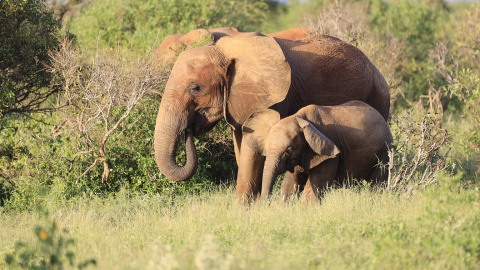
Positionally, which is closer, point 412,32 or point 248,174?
point 248,174

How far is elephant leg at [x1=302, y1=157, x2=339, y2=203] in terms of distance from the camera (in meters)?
7.81

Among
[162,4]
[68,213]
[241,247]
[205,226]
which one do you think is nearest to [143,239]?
[205,226]

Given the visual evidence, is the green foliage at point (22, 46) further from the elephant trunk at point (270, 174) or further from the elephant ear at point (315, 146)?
the elephant ear at point (315, 146)

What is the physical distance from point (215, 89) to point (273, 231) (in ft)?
6.83

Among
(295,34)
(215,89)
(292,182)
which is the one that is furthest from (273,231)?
(295,34)

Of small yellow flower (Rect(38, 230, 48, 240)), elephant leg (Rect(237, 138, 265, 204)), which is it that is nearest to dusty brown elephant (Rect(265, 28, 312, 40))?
elephant leg (Rect(237, 138, 265, 204))

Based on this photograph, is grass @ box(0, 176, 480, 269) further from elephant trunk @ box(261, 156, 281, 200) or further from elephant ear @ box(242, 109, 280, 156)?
elephant ear @ box(242, 109, 280, 156)

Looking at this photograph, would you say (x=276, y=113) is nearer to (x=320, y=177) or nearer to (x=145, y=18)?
(x=320, y=177)

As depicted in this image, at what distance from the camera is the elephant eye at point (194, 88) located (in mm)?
7934

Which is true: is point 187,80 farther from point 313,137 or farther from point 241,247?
point 241,247

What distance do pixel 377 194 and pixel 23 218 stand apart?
3.82 metres

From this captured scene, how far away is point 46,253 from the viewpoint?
609 centimetres

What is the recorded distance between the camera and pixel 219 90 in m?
8.05

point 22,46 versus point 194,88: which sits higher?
point 22,46
